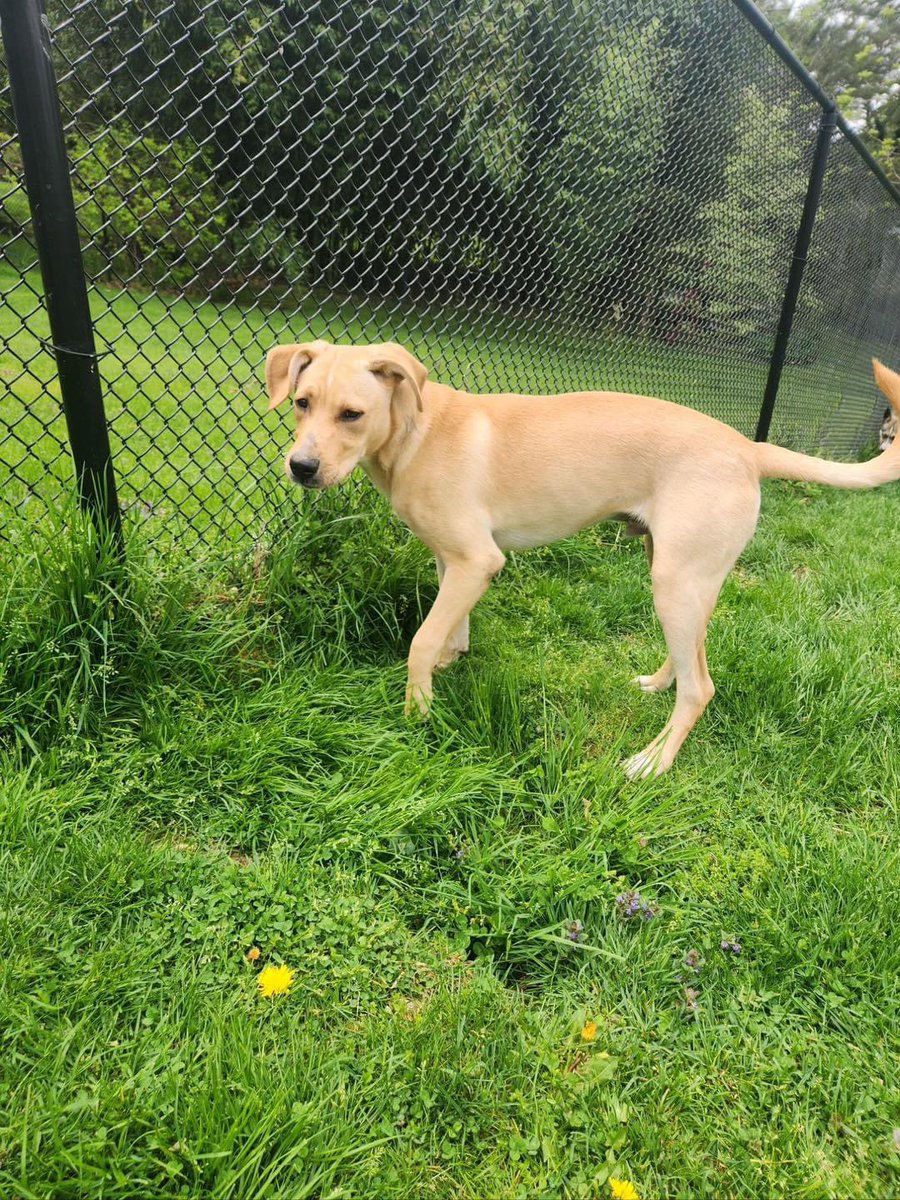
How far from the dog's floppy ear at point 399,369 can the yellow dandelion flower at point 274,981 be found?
180 cm

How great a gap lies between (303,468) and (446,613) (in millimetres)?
743

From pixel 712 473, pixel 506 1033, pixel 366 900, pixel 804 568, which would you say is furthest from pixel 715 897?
pixel 804 568

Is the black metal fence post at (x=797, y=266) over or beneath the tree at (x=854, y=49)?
beneath

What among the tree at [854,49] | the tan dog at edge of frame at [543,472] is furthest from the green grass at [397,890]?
the tree at [854,49]

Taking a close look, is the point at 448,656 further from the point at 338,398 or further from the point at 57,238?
the point at 57,238

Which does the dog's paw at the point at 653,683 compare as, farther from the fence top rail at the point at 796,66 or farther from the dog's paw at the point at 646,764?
the fence top rail at the point at 796,66

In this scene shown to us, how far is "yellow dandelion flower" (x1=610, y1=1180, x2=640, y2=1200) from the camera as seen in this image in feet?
4.44

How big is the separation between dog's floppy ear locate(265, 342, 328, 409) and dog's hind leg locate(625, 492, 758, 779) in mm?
1479

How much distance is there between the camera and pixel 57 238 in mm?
2076

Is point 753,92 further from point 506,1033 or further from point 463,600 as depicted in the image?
point 506,1033

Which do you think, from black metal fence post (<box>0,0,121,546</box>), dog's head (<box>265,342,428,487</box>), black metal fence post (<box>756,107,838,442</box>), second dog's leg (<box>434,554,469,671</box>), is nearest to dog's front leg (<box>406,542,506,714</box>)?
second dog's leg (<box>434,554,469,671</box>)

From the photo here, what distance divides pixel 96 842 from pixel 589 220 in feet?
16.2

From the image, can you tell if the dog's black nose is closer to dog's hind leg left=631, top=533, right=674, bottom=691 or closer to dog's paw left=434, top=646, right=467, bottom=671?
dog's paw left=434, top=646, right=467, bottom=671

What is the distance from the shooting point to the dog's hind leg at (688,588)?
2578mm
